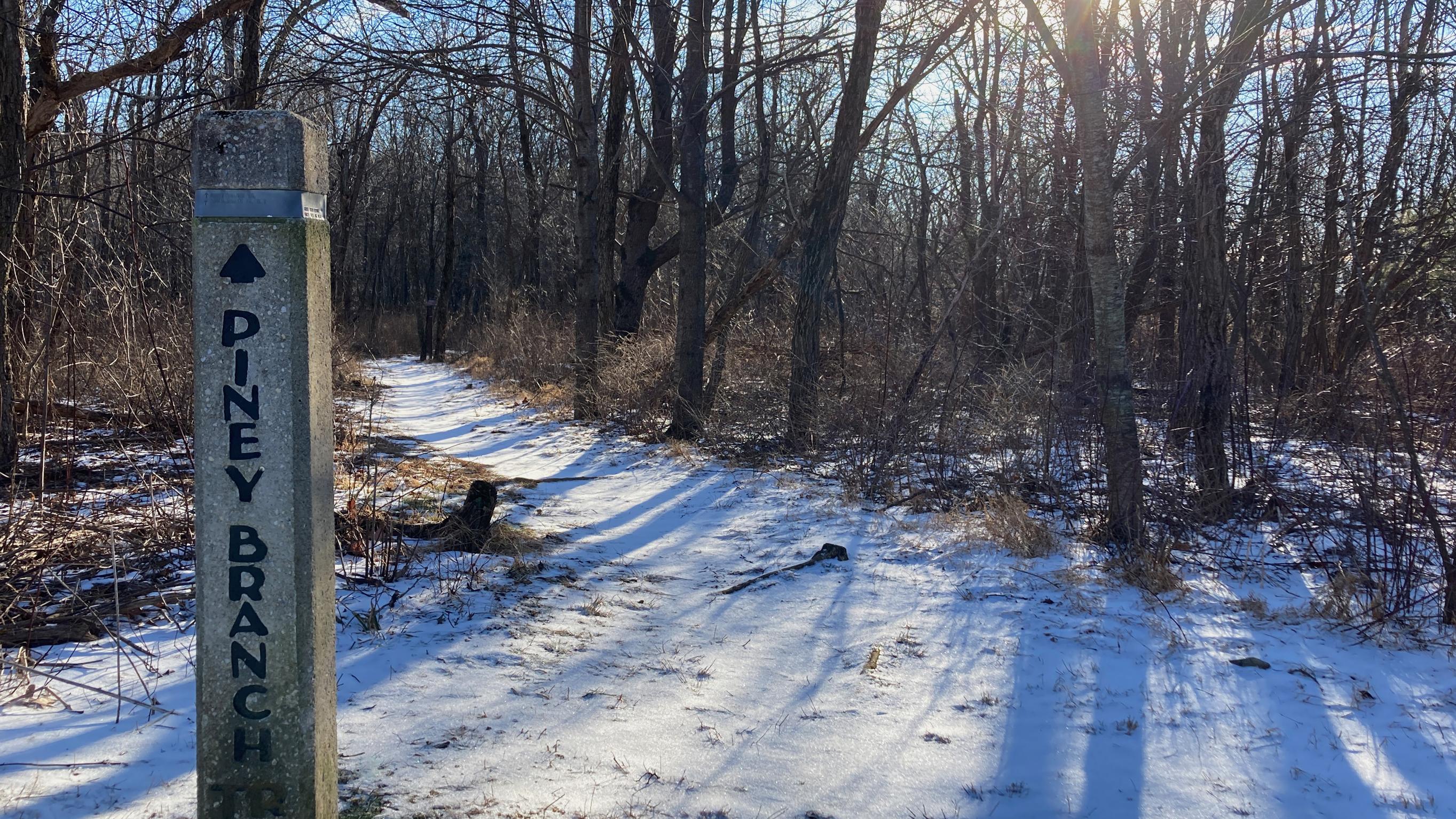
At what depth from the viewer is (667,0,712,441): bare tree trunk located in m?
10.2

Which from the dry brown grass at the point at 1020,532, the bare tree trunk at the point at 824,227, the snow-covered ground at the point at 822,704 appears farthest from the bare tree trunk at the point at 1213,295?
the bare tree trunk at the point at 824,227

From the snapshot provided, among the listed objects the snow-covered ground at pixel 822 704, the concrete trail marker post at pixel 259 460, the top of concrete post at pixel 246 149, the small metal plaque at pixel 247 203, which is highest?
the top of concrete post at pixel 246 149

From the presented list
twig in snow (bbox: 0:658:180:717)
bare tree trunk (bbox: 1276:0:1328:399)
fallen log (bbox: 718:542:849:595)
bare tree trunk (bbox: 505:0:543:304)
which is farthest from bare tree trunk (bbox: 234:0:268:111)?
bare tree trunk (bbox: 1276:0:1328:399)

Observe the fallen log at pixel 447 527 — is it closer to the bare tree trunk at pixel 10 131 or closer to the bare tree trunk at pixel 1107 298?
the bare tree trunk at pixel 10 131

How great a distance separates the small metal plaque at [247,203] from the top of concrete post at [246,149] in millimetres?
10

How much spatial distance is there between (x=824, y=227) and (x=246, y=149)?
7.60m

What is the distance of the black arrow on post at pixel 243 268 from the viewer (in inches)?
74.2

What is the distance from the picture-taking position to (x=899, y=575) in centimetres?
546

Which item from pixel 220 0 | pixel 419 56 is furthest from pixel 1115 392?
pixel 419 56

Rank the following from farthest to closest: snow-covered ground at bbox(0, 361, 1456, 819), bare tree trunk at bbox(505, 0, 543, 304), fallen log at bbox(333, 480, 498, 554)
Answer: bare tree trunk at bbox(505, 0, 543, 304) → fallen log at bbox(333, 480, 498, 554) → snow-covered ground at bbox(0, 361, 1456, 819)

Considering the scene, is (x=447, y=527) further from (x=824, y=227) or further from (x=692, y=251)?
(x=692, y=251)

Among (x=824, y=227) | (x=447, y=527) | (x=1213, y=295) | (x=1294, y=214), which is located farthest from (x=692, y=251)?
(x=1294, y=214)

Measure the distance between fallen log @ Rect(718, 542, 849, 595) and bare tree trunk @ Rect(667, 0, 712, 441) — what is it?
4620mm

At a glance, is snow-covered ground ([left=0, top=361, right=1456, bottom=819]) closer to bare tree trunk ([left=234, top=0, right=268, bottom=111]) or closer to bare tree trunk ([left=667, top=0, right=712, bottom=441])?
bare tree trunk ([left=667, top=0, right=712, bottom=441])
